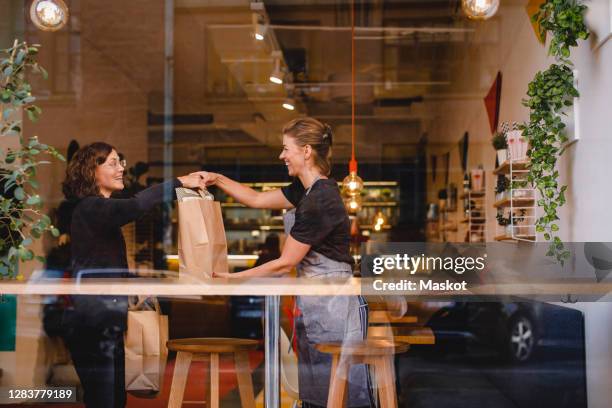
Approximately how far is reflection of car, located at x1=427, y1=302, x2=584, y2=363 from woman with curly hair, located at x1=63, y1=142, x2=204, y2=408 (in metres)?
1.36

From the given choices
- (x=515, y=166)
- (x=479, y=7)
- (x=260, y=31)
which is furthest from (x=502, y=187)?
(x=260, y=31)

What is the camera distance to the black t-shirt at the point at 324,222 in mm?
3432

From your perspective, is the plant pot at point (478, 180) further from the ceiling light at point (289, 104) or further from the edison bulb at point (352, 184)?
the ceiling light at point (289, 104)

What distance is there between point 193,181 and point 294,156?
481mm

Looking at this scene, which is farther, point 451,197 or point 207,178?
point 451,197

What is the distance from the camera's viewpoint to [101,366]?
361cm

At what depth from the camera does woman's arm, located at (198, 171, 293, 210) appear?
12.5 feet

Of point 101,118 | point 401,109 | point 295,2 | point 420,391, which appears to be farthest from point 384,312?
point 401,109

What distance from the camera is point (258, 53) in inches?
373

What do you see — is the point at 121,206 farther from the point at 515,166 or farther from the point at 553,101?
the point at 515,166

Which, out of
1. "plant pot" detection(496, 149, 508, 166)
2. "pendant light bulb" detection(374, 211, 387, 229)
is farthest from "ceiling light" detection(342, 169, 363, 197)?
"pendant light bulb" detection(374, 211, 387, 229)

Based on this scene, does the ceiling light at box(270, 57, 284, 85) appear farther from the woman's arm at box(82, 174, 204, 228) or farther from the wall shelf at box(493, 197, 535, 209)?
the woman's arm at box(82, 174, 204, 228)

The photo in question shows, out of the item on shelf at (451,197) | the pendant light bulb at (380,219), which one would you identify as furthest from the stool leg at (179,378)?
the pendant light bulb at (380,219)

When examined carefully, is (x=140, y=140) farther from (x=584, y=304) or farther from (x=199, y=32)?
(x=584, y=304)
